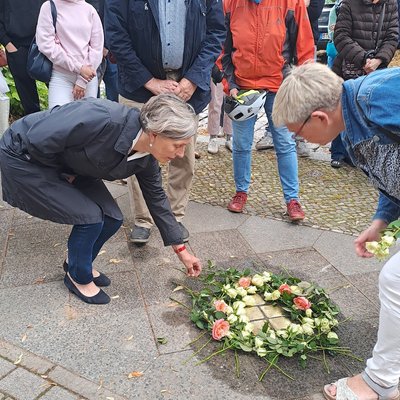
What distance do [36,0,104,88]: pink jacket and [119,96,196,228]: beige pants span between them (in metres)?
0.74

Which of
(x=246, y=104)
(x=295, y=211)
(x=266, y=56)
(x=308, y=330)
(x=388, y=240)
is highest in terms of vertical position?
(x=266, y=56)

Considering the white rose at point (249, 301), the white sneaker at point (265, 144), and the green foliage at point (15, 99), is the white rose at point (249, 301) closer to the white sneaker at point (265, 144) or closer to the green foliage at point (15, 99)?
→ the white sneaker at point (265, 144)

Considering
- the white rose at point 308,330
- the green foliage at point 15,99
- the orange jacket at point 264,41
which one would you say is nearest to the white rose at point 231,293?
the white rose at point 308,330

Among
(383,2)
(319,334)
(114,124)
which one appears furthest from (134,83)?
(383,2)

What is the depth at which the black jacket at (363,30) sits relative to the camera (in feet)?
15.9

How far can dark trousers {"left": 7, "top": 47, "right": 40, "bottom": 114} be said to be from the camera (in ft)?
15.7

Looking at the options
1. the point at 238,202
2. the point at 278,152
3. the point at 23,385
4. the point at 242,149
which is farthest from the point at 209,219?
the point at 23,385

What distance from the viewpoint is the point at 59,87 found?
442 cm

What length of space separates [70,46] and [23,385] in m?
2.81

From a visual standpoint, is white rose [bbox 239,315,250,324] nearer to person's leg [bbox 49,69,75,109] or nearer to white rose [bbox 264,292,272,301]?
white rose [bbox 264,292,272,301]

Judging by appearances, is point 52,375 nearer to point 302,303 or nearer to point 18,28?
point 302,303

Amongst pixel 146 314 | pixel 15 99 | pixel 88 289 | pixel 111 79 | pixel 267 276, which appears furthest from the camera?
pixel 15 99

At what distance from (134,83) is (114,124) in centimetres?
98

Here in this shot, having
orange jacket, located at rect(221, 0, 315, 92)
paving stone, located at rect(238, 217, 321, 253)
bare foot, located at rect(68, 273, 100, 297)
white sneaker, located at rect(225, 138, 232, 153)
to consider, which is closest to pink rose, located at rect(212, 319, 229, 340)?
bare foot, located at rect(68, 273, 100, 297)
